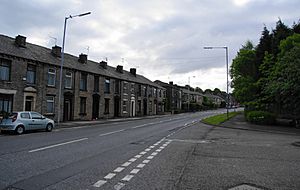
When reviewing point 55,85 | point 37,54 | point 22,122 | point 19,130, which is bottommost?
point 19,130

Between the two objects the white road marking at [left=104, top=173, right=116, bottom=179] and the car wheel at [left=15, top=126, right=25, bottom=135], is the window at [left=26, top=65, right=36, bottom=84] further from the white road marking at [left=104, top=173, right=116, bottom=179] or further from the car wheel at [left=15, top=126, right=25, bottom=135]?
the white road marking at [left=104, top=173, right=116, bottom=179]

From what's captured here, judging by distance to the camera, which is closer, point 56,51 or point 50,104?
point 50,104

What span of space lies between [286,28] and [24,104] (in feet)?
95.6

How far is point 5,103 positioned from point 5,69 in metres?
2.97

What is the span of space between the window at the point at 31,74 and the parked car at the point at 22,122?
886 cm

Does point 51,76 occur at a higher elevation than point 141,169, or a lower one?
higher

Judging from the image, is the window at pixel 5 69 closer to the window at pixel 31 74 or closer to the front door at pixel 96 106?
the window at pixel 31 74

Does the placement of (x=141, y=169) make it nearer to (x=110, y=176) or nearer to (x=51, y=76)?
(x=110, y=176)

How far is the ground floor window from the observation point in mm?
24672

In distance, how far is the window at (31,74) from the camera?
90.5ft

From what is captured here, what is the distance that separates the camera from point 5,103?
2506 centimetres

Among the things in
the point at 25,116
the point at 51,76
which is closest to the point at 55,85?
the point at 51,76

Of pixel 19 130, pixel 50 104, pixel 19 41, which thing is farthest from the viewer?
pixel 50 104

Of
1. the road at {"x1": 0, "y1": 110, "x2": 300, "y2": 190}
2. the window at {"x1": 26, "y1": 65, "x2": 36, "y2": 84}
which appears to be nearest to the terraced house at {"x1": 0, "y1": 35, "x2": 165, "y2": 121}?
the window at {"x1": 26, "y1": 65, "x2": 36, "y2": 84}
